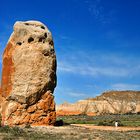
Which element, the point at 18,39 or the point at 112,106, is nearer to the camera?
the point at 18,39

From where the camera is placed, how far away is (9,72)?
28.5 meters

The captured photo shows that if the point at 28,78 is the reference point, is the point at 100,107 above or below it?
above

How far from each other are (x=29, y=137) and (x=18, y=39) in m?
10.2

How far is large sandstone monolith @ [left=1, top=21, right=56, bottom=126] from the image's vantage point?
27.6m

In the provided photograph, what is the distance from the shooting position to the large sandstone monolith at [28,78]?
27.6 meters

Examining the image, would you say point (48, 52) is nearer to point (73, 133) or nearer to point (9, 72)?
point (9, 72)

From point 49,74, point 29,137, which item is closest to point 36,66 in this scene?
point 49,74

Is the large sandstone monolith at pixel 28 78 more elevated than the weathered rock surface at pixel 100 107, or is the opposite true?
the weathered rock surface at pixel 100 107

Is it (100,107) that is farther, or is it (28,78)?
(100,107)

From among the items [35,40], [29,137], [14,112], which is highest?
[35,40]

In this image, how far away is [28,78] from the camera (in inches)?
1092

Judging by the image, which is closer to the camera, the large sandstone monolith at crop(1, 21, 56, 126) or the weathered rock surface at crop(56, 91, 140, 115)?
the large sandstone monolith at crop(1, 21, 56, 126)

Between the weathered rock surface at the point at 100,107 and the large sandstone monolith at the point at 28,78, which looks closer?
the large sandstone monolith at the point at 28,78

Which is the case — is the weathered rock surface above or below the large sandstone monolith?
above
